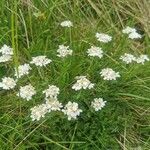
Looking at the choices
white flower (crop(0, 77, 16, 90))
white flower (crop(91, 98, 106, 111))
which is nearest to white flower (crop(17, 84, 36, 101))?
white flower (crop(0, 77, 16, 90))

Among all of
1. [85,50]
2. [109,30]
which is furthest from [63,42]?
[109,30]

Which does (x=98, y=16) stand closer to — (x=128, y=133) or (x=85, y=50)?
(x=85, y=50)

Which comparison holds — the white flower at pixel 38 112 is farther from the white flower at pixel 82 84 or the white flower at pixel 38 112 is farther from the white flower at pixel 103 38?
the white flower at pixel 103 38

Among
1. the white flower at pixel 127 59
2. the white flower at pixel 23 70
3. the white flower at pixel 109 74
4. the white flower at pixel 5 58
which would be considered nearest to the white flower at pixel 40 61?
the white flower at pixel 23 70

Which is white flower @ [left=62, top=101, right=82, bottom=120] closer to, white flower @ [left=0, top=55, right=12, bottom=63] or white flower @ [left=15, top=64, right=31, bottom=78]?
white flower @ [left=15, top=64, right=31, bottom=78]

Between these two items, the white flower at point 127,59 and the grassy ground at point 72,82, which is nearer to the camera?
the grassy ground at point 72,82

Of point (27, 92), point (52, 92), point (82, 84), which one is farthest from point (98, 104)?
point (27, 92)

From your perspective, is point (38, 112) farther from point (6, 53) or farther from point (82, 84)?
point (6, 53)

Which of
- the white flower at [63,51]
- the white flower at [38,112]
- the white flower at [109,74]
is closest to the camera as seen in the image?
the white flower at [38,112]
